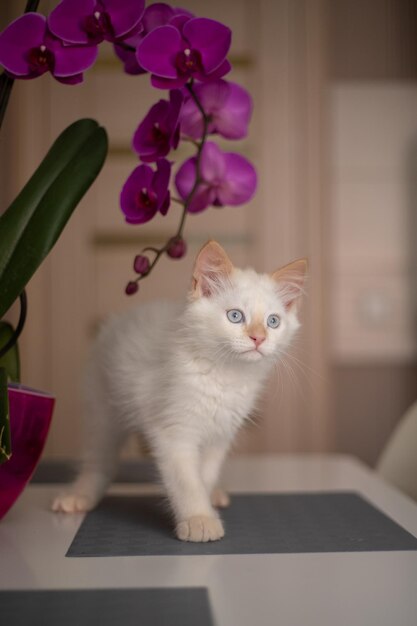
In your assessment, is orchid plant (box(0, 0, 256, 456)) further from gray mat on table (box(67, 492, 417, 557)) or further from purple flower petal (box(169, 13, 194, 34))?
gray mat on table (box(67, 492, 417, 557))

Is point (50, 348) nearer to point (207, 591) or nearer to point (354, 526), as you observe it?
point (354, 526)

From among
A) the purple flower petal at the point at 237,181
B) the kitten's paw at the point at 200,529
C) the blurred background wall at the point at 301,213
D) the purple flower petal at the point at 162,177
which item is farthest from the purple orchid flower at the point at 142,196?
the blurred background wall at the point at 301,213

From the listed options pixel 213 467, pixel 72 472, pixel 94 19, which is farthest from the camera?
pixel 72 472

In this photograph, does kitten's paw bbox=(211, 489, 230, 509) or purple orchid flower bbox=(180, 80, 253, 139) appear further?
kitten's paw bbox=(211, 489, 230, 509)

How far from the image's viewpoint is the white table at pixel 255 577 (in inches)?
22.2

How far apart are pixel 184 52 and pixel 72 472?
77 cm

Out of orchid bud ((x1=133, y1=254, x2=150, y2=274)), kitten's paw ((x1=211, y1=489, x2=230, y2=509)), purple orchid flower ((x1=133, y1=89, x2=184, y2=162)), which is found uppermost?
purple orchid flower ((x1=133, y1=89, x2=184, y2=162))

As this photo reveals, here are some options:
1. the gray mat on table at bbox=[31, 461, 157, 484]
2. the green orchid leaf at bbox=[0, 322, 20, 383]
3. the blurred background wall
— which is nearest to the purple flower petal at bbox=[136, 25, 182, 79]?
the green orchid leaf at bbox=[0, 322, 20, 383]

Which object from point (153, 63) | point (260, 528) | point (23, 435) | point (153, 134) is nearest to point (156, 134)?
point (153, 134)

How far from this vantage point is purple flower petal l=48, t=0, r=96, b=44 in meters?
0.73

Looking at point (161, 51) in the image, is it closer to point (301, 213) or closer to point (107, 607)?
point (107, 607)

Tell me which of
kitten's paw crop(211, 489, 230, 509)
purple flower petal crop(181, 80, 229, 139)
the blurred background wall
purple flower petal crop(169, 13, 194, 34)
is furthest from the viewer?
the blurred background wall

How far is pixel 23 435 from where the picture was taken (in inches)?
30.7

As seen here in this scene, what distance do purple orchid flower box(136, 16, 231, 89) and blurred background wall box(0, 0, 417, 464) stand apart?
175 cm
